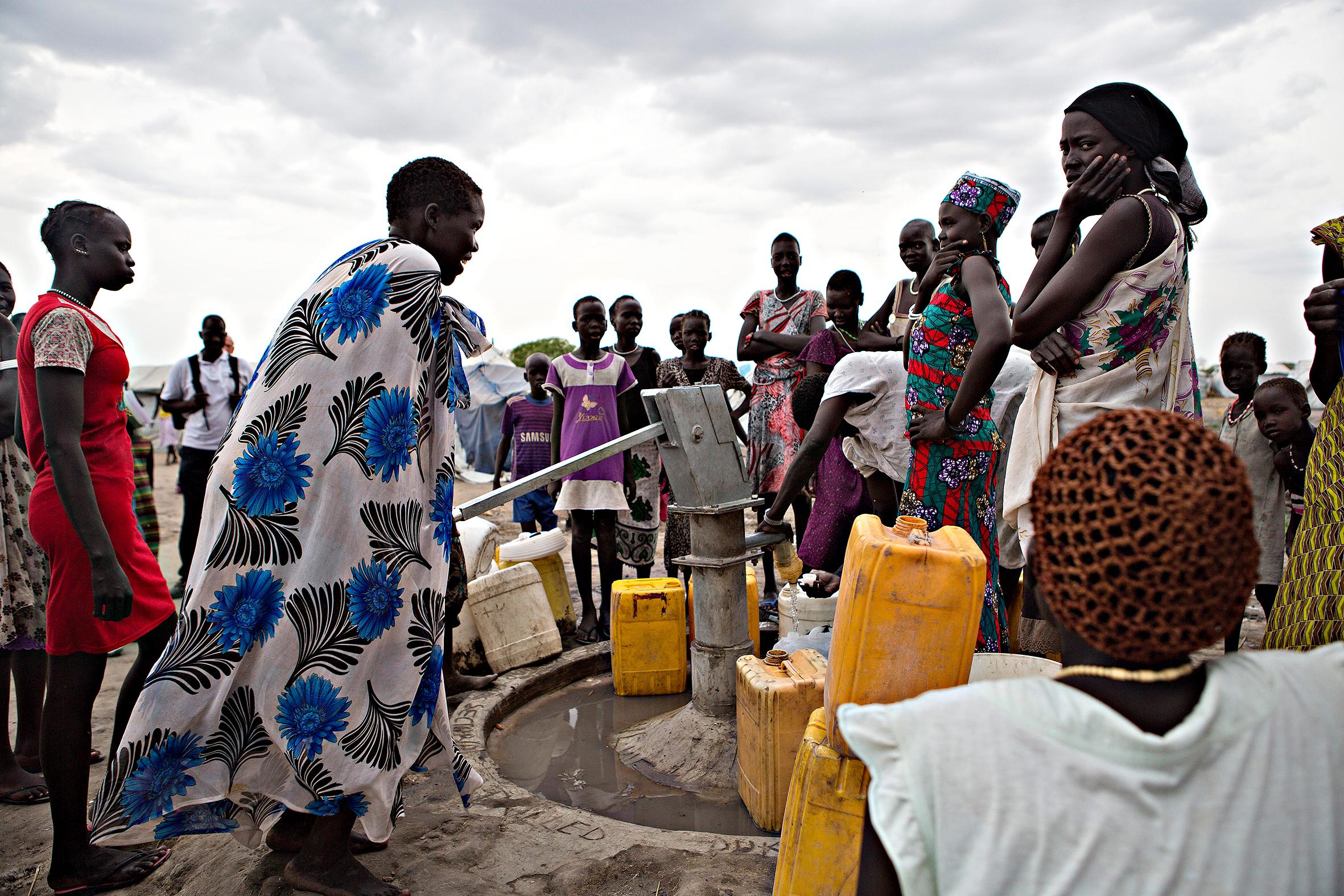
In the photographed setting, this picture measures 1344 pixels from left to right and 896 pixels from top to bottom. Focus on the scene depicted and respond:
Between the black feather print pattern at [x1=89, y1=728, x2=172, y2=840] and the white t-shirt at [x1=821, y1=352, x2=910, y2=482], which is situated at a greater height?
the white t-shirt at [x1=821, y1=352, x2=910, y2=482]

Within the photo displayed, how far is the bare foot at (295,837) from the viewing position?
2.36m

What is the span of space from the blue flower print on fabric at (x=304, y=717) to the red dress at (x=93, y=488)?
66cm

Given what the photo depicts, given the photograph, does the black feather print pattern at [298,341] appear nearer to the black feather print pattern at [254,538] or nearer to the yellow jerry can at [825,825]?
the black feather print pattern at [254,538]

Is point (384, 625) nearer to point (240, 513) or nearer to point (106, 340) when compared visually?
point (240, 513)

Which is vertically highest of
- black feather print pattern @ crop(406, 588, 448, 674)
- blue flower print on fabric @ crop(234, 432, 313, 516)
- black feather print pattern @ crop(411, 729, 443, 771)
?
blue flower print on fabric @ crop(234, 432, 313, 516)

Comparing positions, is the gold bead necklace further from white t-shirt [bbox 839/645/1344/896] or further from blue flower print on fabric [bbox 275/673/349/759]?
blue flower print on fabric [bbox 275/673/349/759]

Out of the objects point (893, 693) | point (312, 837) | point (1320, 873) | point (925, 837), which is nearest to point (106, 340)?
point (312, 837)

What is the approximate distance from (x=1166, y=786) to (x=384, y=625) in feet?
5.74

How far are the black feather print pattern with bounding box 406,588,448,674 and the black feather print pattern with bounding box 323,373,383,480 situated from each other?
1.19 feet

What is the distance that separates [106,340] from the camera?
7.80 ft

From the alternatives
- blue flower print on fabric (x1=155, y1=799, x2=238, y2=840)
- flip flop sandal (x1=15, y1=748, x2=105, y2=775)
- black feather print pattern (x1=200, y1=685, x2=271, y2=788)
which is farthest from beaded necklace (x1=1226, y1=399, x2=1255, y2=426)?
flip flop sandal (x1=15, y1=748, x2=105, y2=775)

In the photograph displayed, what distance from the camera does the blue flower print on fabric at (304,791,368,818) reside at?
2.09m

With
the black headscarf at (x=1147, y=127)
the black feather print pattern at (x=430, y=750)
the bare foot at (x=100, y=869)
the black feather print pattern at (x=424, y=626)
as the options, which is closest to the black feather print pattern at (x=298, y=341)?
the black feather print pattern at (x=424, y=626)

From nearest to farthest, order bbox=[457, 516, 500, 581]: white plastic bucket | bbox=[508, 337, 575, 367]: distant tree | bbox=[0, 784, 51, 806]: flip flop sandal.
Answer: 1. bbox=[0, 784, 51, 806]: flip flop sandal
2. bbox=[457, 516, 500, 581]: white plastic bucket
3. bbox=[508, 337, 575, 367]: distant tree
